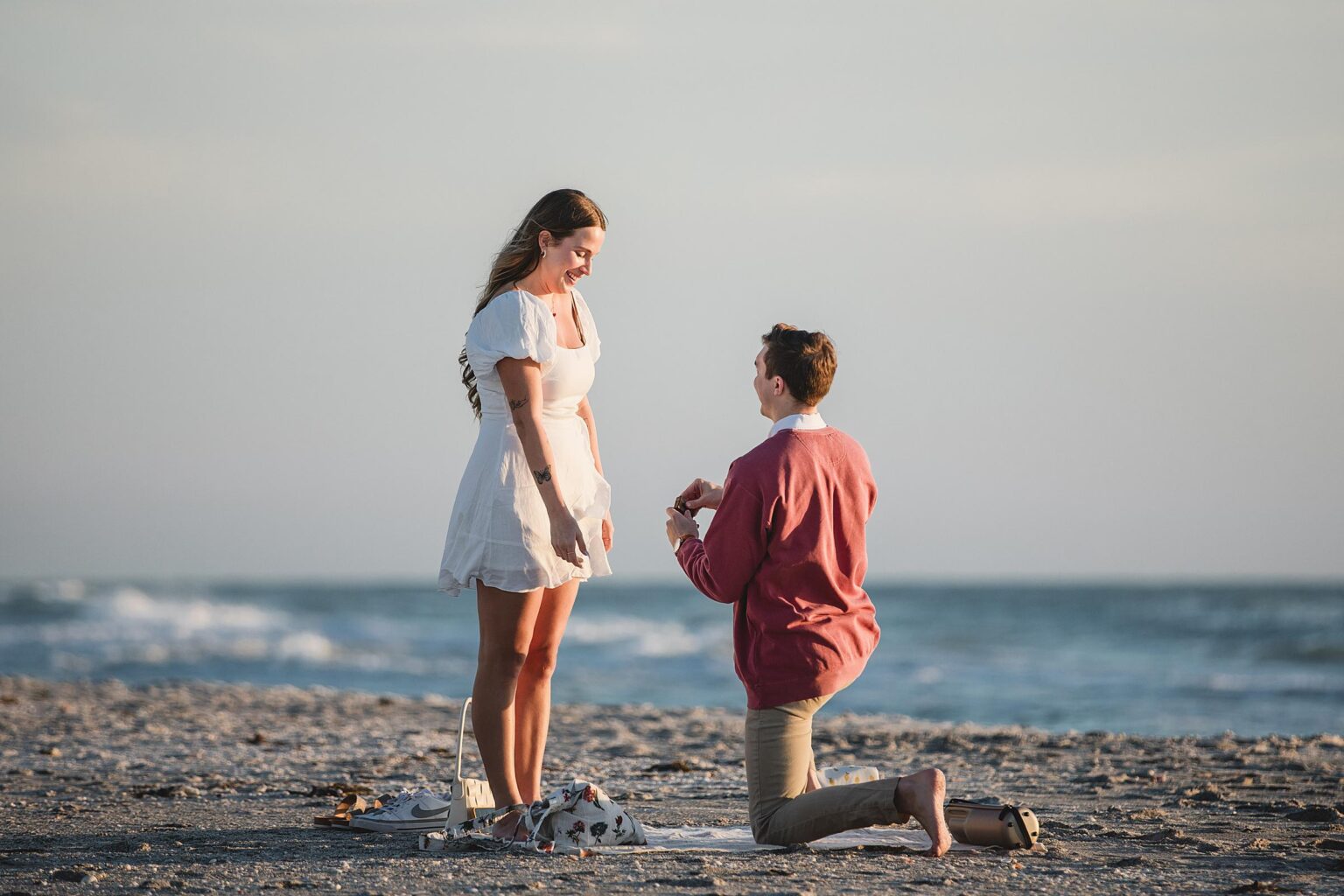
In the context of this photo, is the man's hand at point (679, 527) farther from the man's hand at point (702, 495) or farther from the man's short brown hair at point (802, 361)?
the man's short brown hair at point (802, 361)

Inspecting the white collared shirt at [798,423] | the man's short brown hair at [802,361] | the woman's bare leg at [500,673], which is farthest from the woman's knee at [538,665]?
the man's short brown hair at [802,361]

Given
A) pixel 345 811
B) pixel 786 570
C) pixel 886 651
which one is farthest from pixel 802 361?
pixel 886 651

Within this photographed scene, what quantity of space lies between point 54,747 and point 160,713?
210cm

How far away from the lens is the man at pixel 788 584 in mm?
3709

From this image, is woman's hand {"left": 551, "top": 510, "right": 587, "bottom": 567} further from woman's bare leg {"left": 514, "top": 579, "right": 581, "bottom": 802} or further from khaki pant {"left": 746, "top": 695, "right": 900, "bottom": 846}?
khaki pant {"left": 746, "top": 695, "right": 900, "bottom": 846}

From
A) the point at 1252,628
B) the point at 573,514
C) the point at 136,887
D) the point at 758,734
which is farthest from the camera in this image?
the point at 1252,628

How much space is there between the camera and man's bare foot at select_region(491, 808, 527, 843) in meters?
3.74

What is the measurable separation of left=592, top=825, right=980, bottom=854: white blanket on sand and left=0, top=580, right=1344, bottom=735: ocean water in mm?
6563

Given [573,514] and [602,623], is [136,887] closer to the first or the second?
[573,514]

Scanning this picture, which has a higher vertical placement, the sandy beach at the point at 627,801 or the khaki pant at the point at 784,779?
the khaki pant at the point at 784,779

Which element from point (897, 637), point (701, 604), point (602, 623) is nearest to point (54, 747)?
point (897, 637)

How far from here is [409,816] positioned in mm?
4133

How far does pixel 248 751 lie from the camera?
6426 millimetres

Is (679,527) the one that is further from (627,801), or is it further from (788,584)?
(627,801)
